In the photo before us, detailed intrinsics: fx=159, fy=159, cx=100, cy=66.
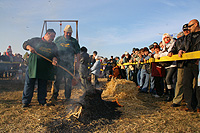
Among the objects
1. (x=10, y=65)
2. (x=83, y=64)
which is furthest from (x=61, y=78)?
(x=10, y=65)

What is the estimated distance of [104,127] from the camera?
309 centimetres

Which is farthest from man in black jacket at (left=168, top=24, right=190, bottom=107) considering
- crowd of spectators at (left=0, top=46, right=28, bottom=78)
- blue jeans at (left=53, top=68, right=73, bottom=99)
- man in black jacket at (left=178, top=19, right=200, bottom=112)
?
crowd of spectators at (left=0, top=46, right=28, bottom=78)

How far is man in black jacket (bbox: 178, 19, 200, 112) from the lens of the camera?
3902 millimetres

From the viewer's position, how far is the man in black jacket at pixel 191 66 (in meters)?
3.90

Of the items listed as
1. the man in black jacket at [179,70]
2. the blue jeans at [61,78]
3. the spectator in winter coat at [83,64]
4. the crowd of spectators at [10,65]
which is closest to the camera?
the man in black jacket at [179,70]

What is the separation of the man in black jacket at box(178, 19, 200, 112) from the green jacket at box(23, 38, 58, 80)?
3.78m

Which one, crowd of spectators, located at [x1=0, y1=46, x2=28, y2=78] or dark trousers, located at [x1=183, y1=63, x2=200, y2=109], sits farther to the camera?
crowd of spectators, located at [x1=0, y1=46, x2=28, y2=78]

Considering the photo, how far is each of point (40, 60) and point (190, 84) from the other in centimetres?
422

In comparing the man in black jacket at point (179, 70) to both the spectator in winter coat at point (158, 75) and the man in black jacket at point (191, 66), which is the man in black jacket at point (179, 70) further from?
the spectator in winter coat at point (158, 75)

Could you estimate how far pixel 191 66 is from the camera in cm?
394

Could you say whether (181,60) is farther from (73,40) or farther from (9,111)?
(9,111)

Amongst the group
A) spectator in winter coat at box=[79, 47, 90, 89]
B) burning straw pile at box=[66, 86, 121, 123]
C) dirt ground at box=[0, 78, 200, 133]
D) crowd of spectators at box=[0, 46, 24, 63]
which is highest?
crowd of spectators at box=[0, 46, 24, 63]

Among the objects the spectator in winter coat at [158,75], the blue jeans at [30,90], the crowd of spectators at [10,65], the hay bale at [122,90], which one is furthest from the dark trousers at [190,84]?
the crowd of spectators at [10,65]

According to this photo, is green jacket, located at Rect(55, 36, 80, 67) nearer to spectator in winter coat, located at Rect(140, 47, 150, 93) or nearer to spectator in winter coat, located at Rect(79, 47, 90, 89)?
spectator in winter coat, located at Rect(79, 47, 90, 89)
